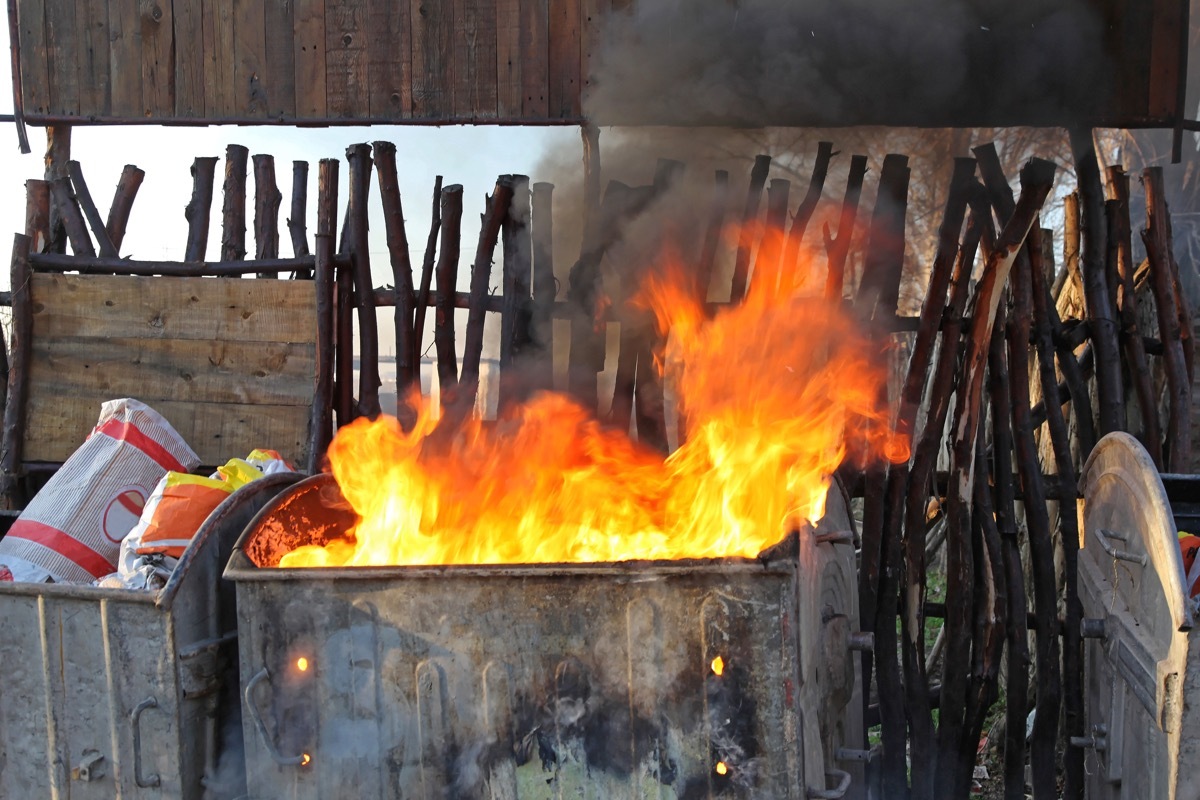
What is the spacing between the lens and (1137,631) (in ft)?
10.2

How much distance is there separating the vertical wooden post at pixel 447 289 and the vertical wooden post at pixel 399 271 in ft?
0.42

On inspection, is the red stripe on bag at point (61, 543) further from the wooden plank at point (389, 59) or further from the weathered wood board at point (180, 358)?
the wooden plank at point (389, 59)

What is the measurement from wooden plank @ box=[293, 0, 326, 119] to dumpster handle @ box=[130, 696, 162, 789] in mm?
3221

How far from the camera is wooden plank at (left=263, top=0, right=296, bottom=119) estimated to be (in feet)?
16.7

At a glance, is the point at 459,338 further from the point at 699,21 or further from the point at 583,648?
the point at 583,648

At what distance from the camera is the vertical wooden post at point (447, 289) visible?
4625mm

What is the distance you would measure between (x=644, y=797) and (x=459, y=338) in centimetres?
519

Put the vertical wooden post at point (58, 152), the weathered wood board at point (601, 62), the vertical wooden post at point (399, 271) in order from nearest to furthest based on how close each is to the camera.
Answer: the vertical wooden post at point (399, 271), the weathered wood board at point (601, 62), the vertical wooden post at point (58, 152)

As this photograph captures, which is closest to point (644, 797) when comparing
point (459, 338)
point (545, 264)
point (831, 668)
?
point (831, 668)

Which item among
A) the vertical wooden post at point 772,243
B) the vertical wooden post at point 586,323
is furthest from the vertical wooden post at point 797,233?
the vertical wooden post at point 586,323

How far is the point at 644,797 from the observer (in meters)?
2.73

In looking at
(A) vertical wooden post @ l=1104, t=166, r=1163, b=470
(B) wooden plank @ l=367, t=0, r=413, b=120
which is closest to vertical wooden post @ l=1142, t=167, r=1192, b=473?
(A) vertical wooden post @ l=1104, t=166, r=1163, b=470

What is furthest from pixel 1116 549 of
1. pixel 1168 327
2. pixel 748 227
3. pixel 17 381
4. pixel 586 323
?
pixel 17 381

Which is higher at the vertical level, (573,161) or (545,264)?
(573,161)
